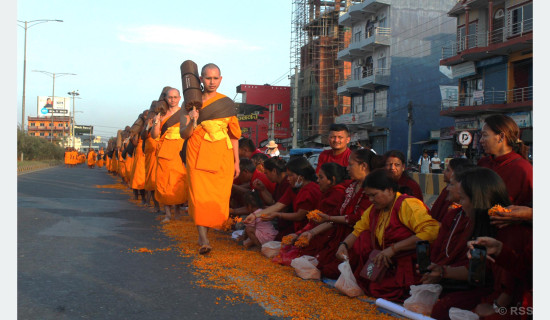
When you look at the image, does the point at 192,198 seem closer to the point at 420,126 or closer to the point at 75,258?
the point at 75,258

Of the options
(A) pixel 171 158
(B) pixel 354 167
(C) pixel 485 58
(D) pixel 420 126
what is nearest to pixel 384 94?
(D) pixel 420 126

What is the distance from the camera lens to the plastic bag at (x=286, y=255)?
225 inches

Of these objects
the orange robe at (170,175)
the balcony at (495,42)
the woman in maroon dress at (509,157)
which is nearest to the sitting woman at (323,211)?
the woman in maroon dress at (509,157)

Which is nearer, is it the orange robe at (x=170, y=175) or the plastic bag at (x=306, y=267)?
the plastic bag at (x=306, y=267)

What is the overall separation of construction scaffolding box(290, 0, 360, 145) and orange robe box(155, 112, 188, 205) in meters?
43.6

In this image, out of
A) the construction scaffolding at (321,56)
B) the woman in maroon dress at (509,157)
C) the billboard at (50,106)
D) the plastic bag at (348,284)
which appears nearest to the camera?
the woman in maroon dress at (509,157)

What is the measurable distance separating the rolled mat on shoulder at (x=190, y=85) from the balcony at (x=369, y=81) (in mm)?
35256

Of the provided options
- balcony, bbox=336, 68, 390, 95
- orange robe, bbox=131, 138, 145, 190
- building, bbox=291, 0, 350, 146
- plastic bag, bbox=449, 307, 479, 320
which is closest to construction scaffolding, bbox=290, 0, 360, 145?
building, bbox=291, 0, 350, 146

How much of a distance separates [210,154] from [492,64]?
24614 millimetres

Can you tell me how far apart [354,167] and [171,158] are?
4.39 meters

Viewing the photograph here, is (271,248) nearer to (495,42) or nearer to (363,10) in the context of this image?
(495,42)

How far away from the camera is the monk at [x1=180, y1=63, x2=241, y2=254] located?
6445 mm

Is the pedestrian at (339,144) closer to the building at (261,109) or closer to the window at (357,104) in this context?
the window at (357,104)

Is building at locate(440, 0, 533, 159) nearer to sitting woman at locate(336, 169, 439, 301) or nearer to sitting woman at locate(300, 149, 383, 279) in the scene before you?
sitting woman at locate(300, 149, 383, 279)
